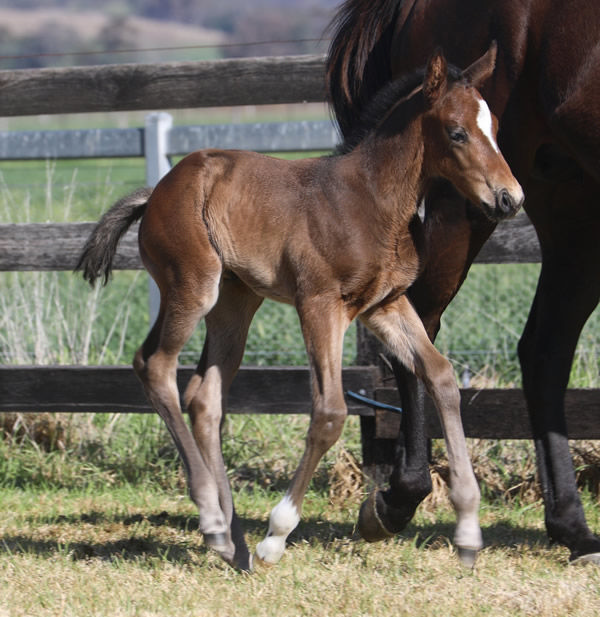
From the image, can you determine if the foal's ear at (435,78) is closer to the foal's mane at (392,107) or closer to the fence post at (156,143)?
the foal's mane at (392,107)

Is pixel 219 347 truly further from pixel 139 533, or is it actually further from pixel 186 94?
pixel 186 94

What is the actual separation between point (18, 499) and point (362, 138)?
2336mm

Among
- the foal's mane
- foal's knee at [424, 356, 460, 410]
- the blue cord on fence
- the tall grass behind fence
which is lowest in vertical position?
the tall grass behind fence

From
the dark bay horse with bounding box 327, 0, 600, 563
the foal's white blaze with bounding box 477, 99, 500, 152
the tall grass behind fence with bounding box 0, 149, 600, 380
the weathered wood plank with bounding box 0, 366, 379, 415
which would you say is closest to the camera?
the foal's white blaze with bounding box 477, 99, 500, 152

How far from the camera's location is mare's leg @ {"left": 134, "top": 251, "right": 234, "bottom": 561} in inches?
125

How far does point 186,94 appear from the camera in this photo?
4.80m

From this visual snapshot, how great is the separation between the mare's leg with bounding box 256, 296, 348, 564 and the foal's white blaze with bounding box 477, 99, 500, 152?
0.69 meters

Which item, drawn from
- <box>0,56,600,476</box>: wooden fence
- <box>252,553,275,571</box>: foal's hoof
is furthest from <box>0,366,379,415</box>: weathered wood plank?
<box>252,553,275,571</box>: foal's hoof

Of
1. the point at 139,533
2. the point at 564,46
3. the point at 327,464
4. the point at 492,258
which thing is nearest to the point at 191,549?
the point at 139,533

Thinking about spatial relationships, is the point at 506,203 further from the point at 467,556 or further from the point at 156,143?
the point at 156,143

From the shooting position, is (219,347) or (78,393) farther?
(78,393)

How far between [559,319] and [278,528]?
141 cm

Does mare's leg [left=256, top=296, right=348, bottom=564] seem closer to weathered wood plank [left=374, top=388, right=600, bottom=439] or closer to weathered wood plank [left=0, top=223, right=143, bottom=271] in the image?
weathered wood plank [left=374, top=388, right=600, bottom=439]

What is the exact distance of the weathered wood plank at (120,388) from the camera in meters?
4.39
